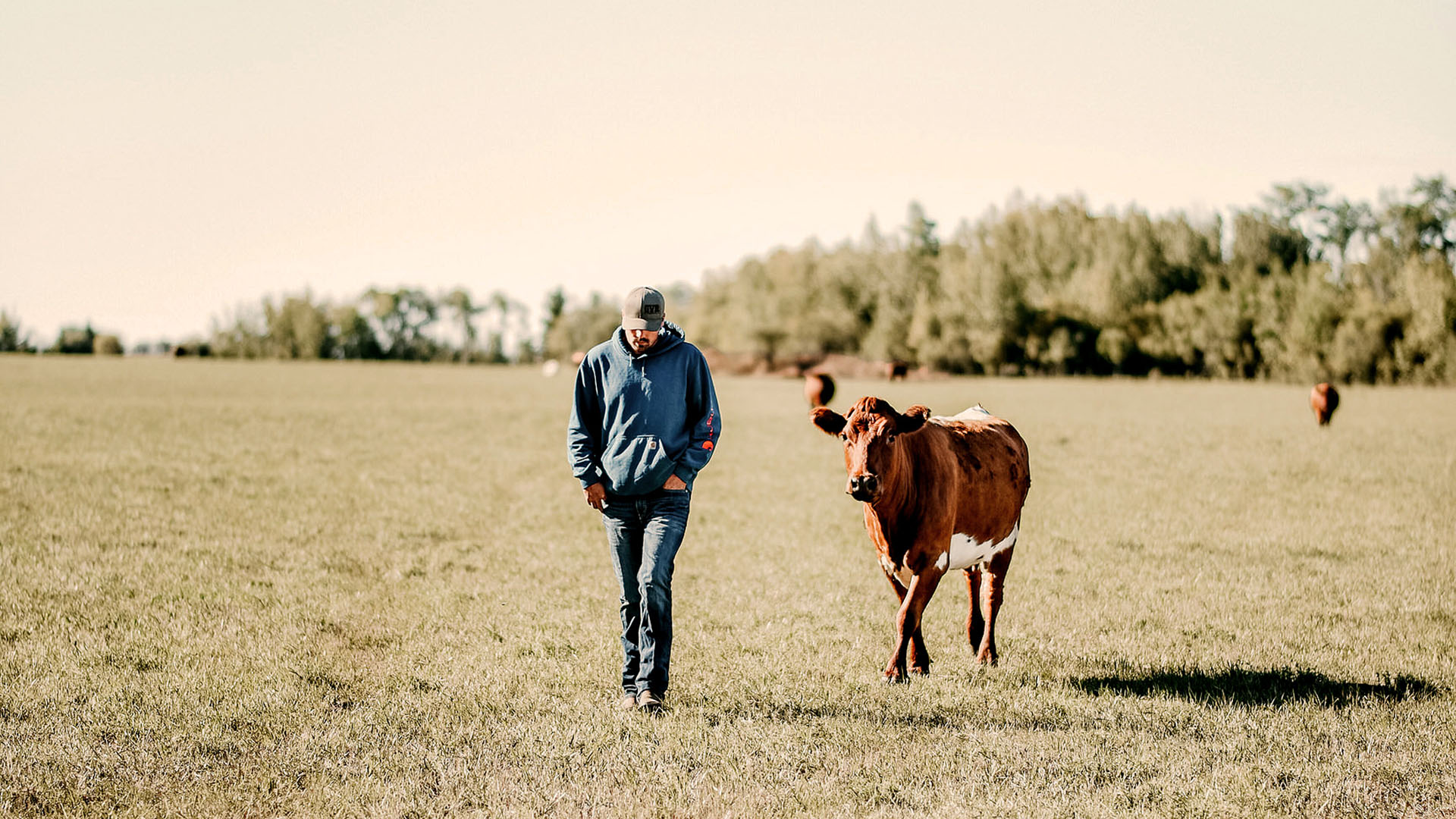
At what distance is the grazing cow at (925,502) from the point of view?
6.88 m

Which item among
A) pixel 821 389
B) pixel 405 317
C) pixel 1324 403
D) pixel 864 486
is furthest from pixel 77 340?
pixel 864 486

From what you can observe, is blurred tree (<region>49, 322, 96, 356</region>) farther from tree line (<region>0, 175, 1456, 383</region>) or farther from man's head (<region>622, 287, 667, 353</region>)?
man's head (<region>622, 287, 667, 353</region>)

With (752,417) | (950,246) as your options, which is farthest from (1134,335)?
(752,417)

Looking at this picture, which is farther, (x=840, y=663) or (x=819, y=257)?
(x=819, y=257)

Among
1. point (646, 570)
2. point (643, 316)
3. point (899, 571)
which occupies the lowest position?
point (899, 571)

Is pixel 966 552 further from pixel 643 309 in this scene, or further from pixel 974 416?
pixel 643 309

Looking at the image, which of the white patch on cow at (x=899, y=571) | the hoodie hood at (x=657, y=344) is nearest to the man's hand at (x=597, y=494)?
the hoodie hood at (x=657, y=344)

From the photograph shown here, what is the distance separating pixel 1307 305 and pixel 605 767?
3570 inches

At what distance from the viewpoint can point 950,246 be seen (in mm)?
119562

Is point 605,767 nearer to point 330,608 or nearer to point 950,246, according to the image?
point 330,608

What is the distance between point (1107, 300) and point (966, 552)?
3737 inches

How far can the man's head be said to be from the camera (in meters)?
6.36

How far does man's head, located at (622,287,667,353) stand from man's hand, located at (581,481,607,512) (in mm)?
911

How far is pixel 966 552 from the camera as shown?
25.0ft
